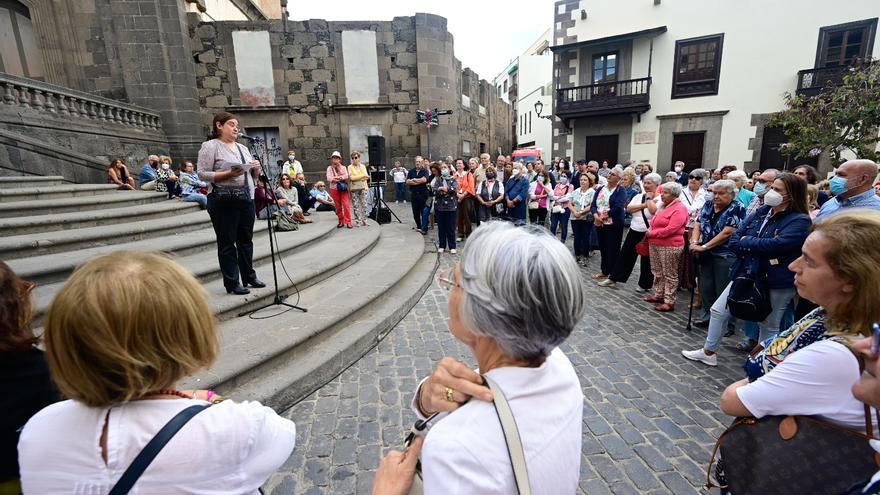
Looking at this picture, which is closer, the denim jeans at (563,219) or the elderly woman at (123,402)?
the elderly woman at (123,402)

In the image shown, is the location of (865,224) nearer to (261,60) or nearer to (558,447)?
(558,447)

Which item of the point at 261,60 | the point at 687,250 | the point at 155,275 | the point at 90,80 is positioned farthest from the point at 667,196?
the point at 90,80

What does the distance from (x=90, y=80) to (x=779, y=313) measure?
16834 millimetres

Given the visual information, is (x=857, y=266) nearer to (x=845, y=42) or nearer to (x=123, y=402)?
(x=123, y=402)

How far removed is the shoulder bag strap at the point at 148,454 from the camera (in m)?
0.85

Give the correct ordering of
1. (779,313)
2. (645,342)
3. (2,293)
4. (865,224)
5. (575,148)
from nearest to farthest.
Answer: (2,293) → (865,224) → (779,313) → (645,342) → (575,148)

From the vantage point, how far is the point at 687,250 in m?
5.18

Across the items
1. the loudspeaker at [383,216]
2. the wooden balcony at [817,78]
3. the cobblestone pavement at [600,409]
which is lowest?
the cobblestone pavement at [600,409]

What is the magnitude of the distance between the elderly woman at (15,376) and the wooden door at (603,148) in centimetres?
1891

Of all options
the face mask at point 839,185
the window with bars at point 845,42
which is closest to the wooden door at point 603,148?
the window with bars at point 845,42

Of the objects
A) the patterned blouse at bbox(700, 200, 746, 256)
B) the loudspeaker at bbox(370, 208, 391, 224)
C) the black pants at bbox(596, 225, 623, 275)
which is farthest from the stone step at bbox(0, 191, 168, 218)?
the patterned blouse at bbox(700, 200, 746, 256)

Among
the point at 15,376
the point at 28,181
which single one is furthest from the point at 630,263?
the point at 28,181

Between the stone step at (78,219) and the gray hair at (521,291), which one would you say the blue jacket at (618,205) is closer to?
the gray hair at (521,291)

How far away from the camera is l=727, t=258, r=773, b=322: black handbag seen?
3.21 meters
